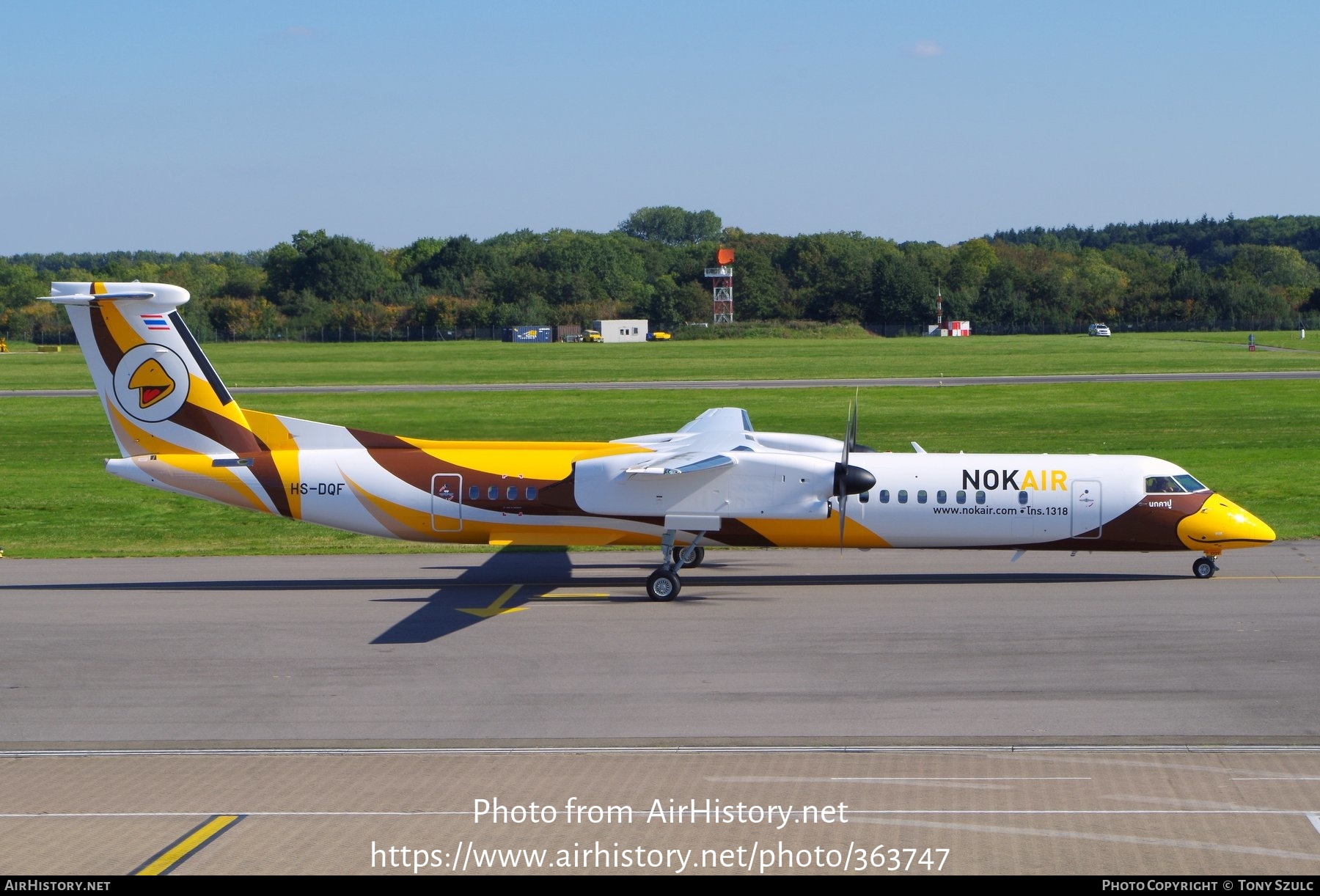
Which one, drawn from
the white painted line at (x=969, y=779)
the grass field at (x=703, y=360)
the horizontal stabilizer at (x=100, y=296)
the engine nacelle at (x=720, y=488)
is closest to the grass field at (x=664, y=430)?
the horizontal stabilizer at (x=100, y=296)

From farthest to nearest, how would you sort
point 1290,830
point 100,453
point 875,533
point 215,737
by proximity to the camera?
point 100,453 < point 875,533 < point 215,737 < point 1290,830

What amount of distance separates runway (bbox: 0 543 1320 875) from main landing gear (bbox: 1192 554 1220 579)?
0.33 metres

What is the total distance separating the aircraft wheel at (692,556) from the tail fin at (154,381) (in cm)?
864

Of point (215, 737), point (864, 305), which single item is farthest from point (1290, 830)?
point (864, 305)

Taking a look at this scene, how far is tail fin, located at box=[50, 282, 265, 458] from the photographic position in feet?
80.0

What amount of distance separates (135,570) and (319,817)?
16250 millimetres

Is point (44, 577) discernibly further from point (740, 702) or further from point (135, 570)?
point (740, 702)

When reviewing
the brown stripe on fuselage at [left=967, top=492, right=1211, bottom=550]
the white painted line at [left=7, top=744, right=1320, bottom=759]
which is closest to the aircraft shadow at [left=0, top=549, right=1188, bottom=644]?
the brown stripe on fuselage at [left=967, top=492, right=1211, bottom=550]

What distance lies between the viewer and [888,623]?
2089 centimetres

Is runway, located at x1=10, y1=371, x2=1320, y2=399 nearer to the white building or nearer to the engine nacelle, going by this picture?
the engine nacelle

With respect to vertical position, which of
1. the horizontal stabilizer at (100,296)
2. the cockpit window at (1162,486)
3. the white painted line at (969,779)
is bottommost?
the white painted line at (969,779)

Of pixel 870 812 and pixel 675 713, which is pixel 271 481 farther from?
pixel 870 812

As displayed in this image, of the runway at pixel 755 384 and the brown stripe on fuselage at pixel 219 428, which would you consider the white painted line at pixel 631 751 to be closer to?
the brown stripe on fuselage at pixel 219 428

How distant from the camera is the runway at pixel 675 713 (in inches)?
467
